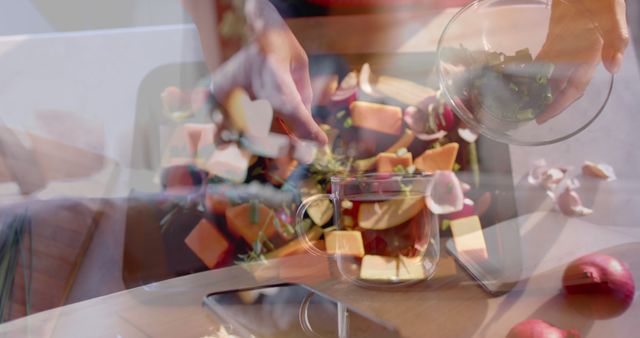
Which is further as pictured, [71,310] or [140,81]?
[140,81]

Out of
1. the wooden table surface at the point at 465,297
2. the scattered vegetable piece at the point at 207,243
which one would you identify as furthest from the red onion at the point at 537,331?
the scattered vegetable piece at the point at 207,243

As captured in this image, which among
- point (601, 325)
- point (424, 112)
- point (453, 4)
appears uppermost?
point (453, 4)

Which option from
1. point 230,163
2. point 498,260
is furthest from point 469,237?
point 230,163

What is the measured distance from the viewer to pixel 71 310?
1.71 ft

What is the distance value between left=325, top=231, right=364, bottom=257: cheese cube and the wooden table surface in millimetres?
30

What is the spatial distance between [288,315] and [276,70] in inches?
9.6

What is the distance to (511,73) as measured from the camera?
50cm

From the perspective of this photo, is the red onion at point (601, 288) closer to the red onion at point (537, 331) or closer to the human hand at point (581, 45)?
the red onion at point (537, 331)

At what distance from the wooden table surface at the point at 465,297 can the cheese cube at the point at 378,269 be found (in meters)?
0.02

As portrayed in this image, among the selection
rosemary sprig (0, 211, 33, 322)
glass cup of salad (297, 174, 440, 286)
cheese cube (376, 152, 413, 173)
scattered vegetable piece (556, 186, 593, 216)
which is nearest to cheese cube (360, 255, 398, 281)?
glass cup of salad (297, 174, 440, 286)

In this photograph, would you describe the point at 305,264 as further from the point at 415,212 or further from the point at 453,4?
the point at 453,4

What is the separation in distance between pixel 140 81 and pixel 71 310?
291 millimetres

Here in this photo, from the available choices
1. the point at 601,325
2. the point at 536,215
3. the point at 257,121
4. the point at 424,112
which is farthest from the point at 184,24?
the point at 601,325

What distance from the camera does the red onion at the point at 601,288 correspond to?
0.53m
